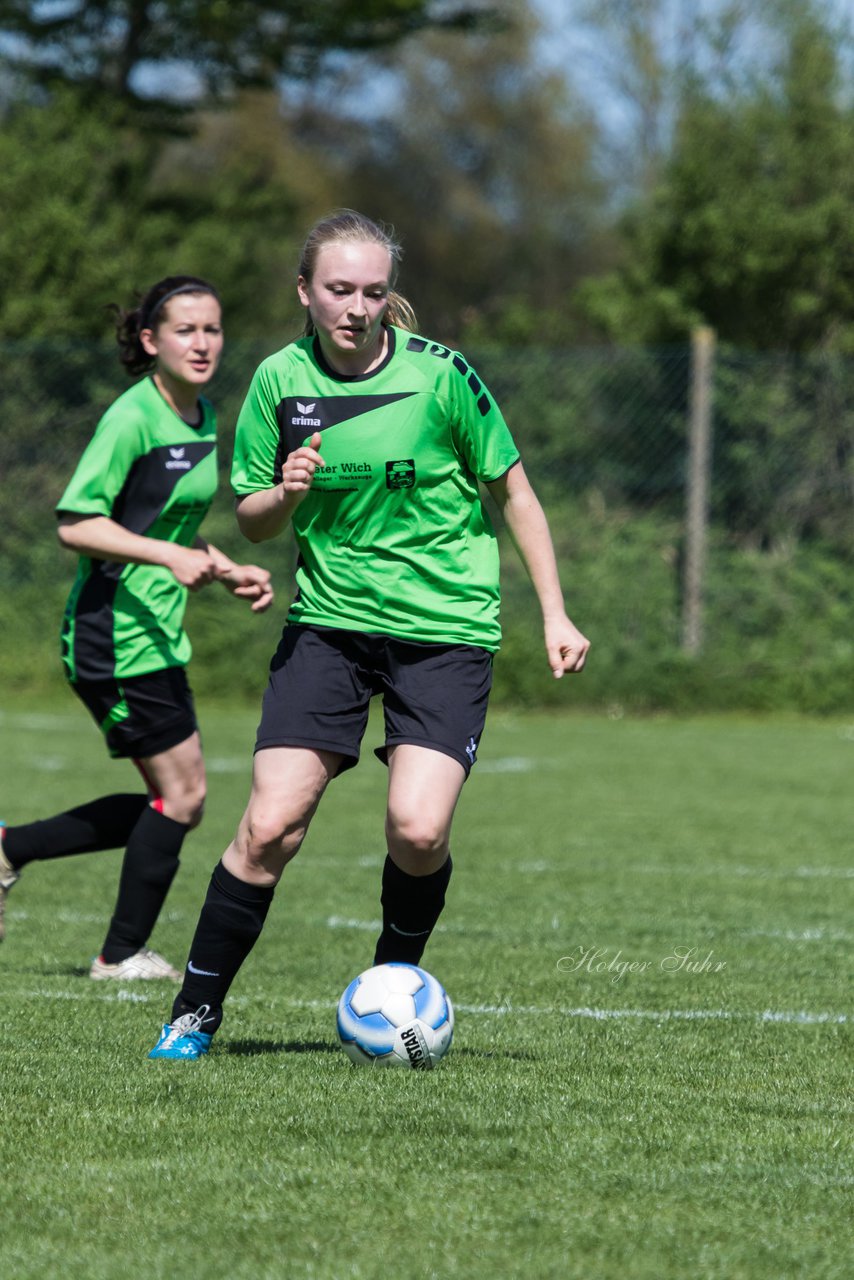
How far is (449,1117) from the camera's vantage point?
333cm

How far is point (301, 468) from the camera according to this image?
12.0 feet

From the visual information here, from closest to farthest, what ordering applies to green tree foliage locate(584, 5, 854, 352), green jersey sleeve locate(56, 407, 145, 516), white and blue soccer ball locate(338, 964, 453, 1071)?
white and blue soccer ball locate(338, 964, 453, 1071) < green jersey sleeve locate(56, 407, 145, 516) < green tree foliage locate(584, 5, 854, 352)

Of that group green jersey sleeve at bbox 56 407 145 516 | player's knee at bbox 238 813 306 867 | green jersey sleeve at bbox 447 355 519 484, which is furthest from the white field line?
green jersey sleeve at bbox 447 355 519 484

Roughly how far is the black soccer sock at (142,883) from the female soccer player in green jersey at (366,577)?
1.12 meters

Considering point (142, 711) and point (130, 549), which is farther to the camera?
point (142, 711)

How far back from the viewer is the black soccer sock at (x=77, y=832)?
530cm

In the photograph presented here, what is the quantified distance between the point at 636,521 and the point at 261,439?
1065 centimetres

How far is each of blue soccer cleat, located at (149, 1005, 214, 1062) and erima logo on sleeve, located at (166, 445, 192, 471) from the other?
1.73 metres

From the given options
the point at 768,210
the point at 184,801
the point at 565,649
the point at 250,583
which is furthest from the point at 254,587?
the point at 768,210

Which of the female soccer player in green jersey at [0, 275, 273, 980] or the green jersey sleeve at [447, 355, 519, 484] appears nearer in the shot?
the green jersey sleeve at [447, 355, 519, 484]

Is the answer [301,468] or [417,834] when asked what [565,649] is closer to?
[417,834]

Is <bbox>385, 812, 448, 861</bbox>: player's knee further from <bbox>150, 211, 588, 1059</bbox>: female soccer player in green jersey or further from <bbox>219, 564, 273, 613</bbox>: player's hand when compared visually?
<bbox>219, 564, 273, 613</bbox>: player's hand

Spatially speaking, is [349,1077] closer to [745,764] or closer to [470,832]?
[470,832]

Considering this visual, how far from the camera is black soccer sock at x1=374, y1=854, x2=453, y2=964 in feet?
13.5
